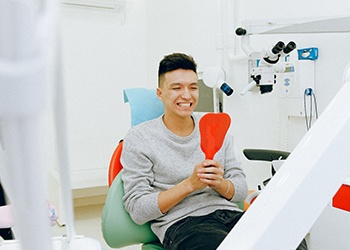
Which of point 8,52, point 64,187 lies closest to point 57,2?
point 8,52

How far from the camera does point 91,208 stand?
12.1 feet

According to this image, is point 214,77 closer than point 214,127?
No

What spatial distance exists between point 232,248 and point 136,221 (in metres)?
→ 1.05

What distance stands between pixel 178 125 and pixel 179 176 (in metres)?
0.25

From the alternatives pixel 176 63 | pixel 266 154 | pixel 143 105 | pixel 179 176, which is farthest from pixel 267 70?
pixel 179 176

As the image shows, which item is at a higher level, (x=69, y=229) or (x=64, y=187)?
(x=64, y=187)

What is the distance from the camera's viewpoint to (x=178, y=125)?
5.43 ft

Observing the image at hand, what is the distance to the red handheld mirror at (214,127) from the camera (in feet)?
2.91

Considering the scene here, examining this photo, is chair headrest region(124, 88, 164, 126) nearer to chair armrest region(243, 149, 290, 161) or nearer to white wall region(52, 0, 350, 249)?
chair armrest region(243, 149, 290, 161)

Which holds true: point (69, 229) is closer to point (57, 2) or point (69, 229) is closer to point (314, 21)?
point (57, 2)

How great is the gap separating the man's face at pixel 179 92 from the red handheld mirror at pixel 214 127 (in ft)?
2.28

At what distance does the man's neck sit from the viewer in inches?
65.1

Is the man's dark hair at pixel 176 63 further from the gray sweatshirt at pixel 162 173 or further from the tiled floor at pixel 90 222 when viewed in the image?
the tiled floor at pixel 90 222

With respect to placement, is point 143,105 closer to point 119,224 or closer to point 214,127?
point 119,224
